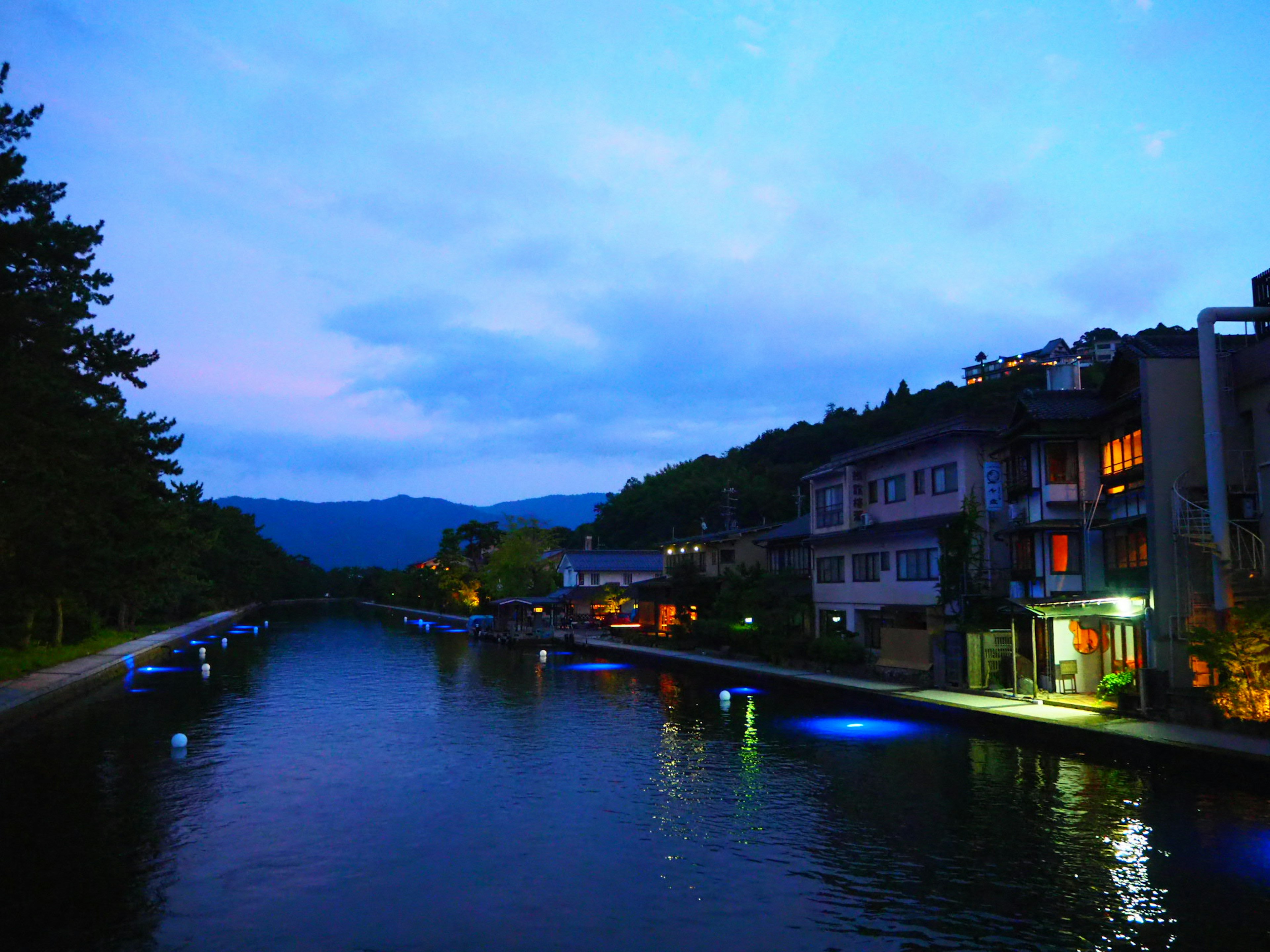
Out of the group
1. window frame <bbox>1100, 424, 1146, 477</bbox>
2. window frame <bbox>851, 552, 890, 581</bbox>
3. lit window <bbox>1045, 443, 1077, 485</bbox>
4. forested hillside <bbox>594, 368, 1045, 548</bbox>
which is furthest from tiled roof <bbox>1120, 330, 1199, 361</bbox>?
forested hillside <bbox>594, 368, 1045, 548</bbox>

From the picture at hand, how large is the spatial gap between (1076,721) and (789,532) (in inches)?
1287

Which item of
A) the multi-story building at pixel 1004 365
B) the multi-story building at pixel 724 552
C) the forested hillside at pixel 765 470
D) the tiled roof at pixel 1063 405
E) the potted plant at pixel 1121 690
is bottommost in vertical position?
the potted plant at pixel 1121 690

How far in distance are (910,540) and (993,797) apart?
72.9 ft

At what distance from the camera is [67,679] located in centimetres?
3750

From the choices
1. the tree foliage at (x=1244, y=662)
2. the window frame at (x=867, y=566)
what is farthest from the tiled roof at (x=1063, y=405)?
the window frame at (x=867, y=566)

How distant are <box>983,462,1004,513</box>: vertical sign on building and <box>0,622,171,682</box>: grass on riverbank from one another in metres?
38.1

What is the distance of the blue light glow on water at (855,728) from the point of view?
27.2m

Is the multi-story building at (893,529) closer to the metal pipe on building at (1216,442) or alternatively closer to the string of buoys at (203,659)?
the metal pipe on building at (1216,442)

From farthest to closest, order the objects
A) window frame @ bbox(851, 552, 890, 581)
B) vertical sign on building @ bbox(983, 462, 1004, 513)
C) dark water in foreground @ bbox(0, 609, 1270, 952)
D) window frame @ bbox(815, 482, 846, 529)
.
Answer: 1. window frame @ bbox(815, 482, 846, 529)
2. window frame @ bbox(851, 552, 890, 581)
3. vertical sign on building @ bbox(983, 462, 1004, 513)
4. dark water in foreground @ bbox(0, 609, 1270, 952)

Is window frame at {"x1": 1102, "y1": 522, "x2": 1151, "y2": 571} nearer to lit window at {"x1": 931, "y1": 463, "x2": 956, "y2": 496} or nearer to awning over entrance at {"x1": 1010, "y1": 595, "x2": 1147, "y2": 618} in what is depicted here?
awning over entrance at {"x1": 1010, "y1": 595, "x2": 1147, "y2": 618}

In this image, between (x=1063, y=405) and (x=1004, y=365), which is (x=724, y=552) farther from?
(x=1004, y=365)

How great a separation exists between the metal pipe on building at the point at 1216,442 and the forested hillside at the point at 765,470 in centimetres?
5935

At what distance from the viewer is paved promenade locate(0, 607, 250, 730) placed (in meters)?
30.3

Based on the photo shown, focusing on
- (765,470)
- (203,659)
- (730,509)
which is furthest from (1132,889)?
(765,470)
